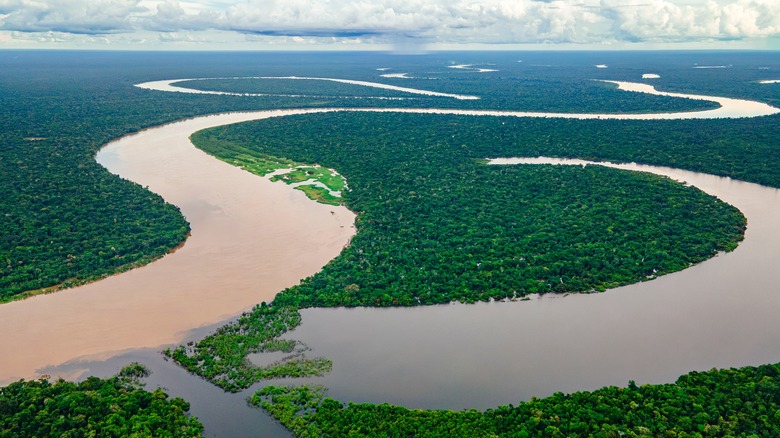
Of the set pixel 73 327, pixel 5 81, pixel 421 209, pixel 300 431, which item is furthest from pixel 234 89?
pixel 300 431

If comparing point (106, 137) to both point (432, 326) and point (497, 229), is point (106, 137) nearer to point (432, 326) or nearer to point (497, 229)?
point (497, 229)

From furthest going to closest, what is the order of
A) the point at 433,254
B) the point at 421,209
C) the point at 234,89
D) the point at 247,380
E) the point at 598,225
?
the point at 234,89 < the point at 421,209 < the point at 598,225 < the point at 433,254 < the point at 247,380

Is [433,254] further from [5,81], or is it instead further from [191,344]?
[5,81]

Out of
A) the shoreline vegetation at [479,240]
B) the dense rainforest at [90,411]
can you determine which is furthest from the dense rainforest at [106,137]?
the shoreline vegetation at [479,240]

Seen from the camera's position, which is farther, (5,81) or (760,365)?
(5,81)

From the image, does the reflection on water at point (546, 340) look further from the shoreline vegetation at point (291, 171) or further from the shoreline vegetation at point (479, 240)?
the shoreline vegetation at point (291, 171)

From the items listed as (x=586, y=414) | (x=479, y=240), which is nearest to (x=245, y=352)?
(x=586, y=414)
